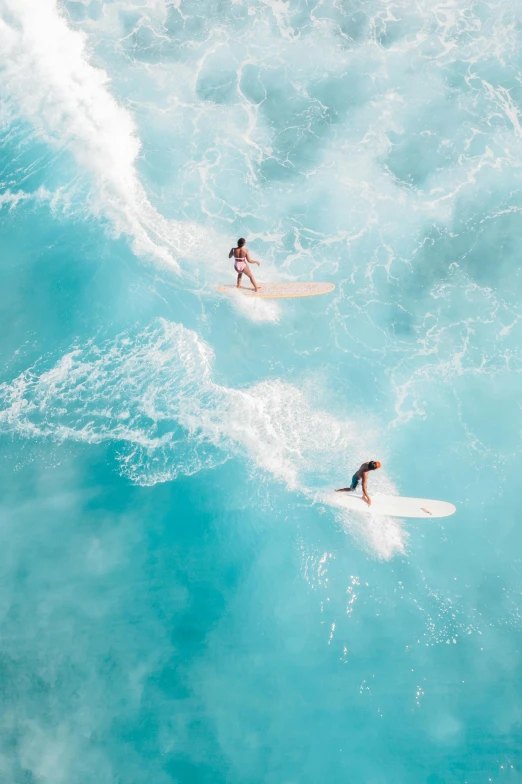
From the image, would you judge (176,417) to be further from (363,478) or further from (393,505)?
(393,505)

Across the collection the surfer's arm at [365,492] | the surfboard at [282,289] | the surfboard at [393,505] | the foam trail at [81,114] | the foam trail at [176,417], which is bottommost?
the surfboard at [393,505]

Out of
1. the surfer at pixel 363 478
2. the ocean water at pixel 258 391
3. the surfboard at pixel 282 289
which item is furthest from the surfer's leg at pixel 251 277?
the surfer at pixel 363 478

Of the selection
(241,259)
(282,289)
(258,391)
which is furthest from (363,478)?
(241,259)

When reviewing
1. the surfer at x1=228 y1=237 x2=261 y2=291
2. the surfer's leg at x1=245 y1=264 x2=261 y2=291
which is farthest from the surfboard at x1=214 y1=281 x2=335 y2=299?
the surfer at x1=228 y1=237 x2=261 y2=291

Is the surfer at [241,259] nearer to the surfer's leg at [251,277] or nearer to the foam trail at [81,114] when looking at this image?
the surfer's leg at [251,277]

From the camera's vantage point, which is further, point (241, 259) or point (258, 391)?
point (258, 391)

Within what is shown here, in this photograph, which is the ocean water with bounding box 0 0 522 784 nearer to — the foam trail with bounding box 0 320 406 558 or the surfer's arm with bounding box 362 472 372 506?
the foam trail with bounding box 0 320 406 558
